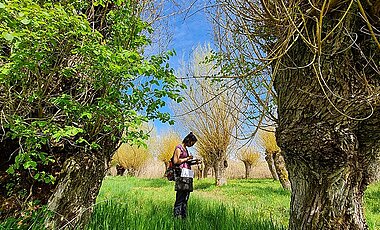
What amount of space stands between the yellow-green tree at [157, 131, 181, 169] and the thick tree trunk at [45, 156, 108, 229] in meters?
23.0

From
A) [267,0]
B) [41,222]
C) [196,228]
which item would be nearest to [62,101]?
[41,222]

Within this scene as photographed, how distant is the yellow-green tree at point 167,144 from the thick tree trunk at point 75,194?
22972 mm

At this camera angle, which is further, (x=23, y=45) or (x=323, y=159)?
(x=323, y=159)

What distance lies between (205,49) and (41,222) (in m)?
14.0

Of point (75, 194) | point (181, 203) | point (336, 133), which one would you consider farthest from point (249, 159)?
point (336, 133)

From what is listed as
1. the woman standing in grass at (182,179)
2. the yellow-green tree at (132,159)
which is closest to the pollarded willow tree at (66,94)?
the woman standing in grass at (182,179)

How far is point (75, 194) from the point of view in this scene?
294 cm

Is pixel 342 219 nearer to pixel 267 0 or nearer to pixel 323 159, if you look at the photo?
pixel 323 159

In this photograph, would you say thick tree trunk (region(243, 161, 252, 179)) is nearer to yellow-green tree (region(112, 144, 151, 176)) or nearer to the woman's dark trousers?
yellow-green tree (region(112, 144, 151, 176))

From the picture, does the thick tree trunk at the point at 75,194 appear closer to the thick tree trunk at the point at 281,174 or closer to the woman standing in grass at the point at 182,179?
the woman standing in grass at the point at 182,179

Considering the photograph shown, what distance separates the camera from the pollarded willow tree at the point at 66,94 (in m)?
1.88

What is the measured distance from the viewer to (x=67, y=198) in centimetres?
288

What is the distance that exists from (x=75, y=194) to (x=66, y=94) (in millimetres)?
1184

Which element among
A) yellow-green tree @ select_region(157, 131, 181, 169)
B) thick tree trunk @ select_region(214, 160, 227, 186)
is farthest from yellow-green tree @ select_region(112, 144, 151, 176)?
thick tree trunk @ select_region(214, 160, 227, 186)
